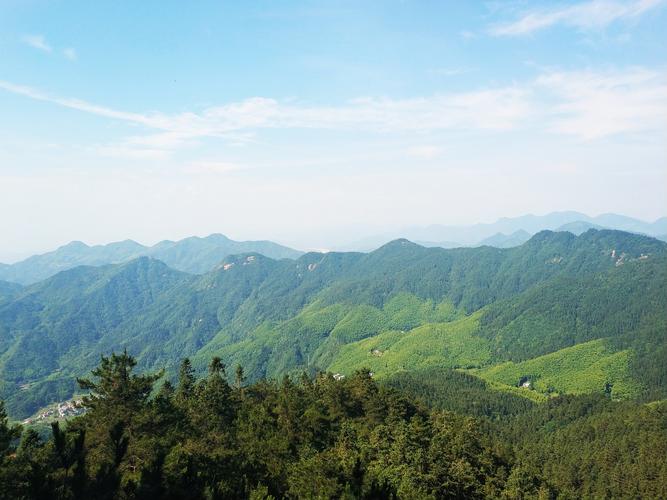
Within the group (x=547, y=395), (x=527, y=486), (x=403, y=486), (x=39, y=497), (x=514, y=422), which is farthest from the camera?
(x=547, y=395)

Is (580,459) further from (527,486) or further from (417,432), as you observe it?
(417,432)

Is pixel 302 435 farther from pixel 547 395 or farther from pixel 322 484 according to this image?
pixel 547 395

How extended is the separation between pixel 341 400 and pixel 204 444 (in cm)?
3291

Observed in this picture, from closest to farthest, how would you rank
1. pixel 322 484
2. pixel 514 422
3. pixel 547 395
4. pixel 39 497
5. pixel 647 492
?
1. pixel 39 497
2. pixel 322 484
3. pixel 647 492
4. pixel 514 422
5. pixel 547 395

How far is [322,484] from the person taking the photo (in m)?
37.9

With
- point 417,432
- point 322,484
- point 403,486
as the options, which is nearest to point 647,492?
point 417,432

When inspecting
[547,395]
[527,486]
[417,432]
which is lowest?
[547,395]

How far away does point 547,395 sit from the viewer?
19112cm

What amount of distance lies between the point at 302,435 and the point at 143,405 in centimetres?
1986

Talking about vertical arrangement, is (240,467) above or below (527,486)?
above

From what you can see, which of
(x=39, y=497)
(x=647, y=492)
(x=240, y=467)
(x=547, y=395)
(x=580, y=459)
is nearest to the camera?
(x=39, y=497)

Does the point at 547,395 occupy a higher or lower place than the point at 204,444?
lower

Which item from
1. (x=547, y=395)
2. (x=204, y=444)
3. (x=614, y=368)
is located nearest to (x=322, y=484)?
(x=204, y=444)

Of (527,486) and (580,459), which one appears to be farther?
(580,459)
